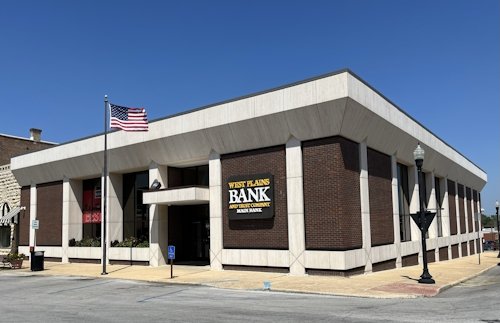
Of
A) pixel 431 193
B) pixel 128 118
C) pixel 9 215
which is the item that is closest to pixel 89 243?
pixel 9 215

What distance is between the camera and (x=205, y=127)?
957 inches

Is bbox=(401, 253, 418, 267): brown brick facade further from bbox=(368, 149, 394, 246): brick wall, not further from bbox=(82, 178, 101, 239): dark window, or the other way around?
bbox=(82, 178, 101, 239): dark window

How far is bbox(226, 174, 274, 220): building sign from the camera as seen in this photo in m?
22.5

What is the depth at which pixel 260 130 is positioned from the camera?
22.6 metres

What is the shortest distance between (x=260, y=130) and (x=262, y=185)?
8.61 ft

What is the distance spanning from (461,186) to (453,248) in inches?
370

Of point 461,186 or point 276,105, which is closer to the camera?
point 276,105

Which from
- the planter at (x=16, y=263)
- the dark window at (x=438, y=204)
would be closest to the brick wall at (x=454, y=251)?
the dark window at (x=438, y=204)

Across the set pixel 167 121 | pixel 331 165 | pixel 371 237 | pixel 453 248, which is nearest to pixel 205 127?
pixel 167 121

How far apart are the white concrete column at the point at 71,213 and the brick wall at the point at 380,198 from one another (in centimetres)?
2071

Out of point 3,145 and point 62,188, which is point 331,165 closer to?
point 62,188

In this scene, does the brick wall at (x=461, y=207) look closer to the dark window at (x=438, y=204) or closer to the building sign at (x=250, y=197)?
the dark window at (x=438, y=204)

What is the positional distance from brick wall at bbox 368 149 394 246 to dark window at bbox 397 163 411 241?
3401mm

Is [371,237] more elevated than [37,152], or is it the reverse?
[37,152]
